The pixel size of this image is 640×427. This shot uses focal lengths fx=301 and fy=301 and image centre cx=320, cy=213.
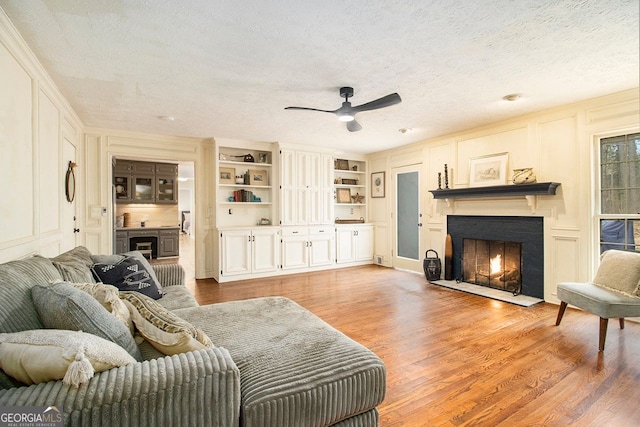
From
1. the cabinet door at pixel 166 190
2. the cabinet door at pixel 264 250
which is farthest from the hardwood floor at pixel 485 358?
the cabinet door at pixel 166 190

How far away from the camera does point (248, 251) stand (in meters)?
5.23

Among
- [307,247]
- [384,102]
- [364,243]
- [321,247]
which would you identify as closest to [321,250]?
[321,247]

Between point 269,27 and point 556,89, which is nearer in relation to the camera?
point 269,27

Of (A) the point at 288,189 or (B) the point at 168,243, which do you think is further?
(B) the point at 168,243

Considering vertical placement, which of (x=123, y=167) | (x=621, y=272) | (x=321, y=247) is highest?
(x=123, y=167)

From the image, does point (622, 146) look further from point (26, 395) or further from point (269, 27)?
point (26, 395)

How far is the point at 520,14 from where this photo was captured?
6.35ft

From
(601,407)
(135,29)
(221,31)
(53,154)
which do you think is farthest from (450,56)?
(53,154)

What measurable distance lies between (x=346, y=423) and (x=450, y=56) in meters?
2.65

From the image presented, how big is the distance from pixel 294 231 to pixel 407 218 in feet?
7.34

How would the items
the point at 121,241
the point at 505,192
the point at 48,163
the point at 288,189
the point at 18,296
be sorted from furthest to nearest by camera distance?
the point at 121,241, the point at 288,189, the point at 505,192, the point at 48,163, the point at 18,296

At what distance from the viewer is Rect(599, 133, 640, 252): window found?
322cm

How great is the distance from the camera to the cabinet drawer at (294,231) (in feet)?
18.3

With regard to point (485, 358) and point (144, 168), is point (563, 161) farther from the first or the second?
point (144, 168)
